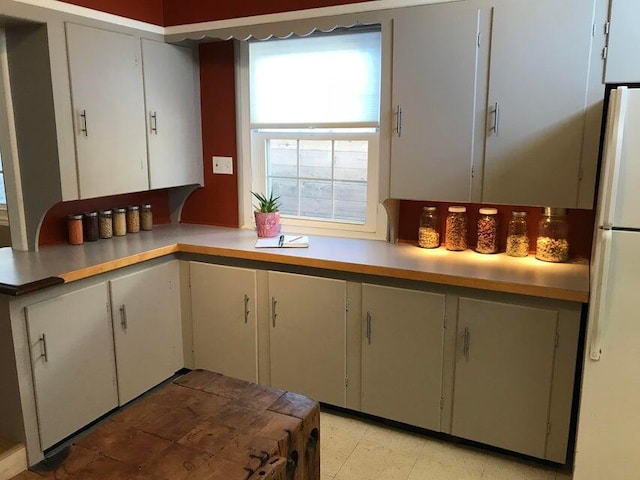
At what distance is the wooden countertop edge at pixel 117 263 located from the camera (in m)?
2.40

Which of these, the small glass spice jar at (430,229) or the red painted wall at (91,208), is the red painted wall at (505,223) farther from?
the red painted wall at (91,208)

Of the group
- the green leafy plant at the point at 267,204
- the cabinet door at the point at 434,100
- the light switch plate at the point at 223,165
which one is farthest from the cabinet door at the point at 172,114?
the cabinet door at the point at 434,100

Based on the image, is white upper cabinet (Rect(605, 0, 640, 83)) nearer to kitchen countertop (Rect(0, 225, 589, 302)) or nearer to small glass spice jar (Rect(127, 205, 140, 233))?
kitchen countertop (Rect(0, 225, 589, 302))

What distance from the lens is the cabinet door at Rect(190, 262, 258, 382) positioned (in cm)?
288

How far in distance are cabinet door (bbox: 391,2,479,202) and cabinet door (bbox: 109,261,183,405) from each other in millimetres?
1373

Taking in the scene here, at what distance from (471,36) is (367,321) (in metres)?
1.38

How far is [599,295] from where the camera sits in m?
1.97

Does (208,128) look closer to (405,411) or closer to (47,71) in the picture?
(47,71)

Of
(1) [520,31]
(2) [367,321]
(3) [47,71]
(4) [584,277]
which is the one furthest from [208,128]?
(4) [584,277]

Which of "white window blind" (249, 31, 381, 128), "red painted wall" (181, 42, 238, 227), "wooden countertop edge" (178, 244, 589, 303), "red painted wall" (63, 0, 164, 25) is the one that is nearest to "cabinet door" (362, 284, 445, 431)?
"wooden countertop edge" (178, 244, 589, 303)

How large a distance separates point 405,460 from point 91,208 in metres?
2.16

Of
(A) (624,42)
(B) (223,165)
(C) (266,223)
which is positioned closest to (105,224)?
(B) (223,165)

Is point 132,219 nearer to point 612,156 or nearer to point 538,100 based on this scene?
point 538,100

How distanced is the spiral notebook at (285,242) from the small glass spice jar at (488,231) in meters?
0.89
